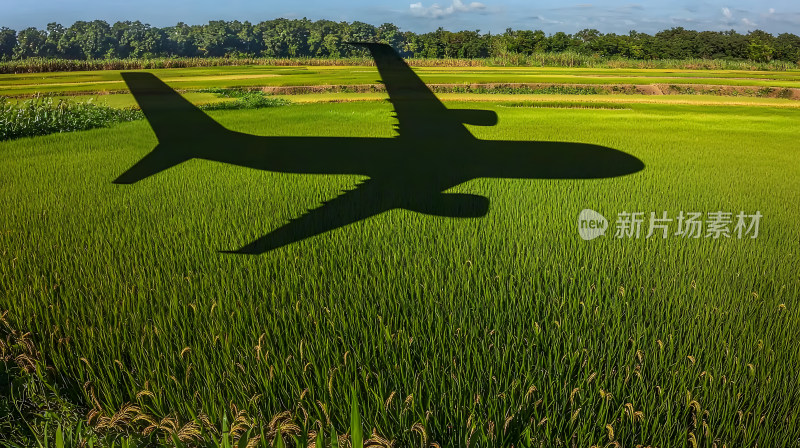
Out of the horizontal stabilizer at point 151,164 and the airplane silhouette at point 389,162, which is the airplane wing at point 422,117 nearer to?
the airplane silhouette at point 389,162

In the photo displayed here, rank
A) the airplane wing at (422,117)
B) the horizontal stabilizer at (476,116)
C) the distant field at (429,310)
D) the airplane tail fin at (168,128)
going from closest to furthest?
the distant field at (429,310)
the airplane tail fin at (168,128)
the airplane wing at (422,117)
the horizontal stabilizer at (476,116)

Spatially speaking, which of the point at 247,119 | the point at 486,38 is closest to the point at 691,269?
the point at 247,119

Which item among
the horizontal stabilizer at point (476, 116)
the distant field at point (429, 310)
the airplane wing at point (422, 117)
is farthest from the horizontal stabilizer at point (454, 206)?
the horizontal stabilizer at point (476, 116)

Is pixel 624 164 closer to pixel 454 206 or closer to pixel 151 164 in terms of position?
pixel 454 206

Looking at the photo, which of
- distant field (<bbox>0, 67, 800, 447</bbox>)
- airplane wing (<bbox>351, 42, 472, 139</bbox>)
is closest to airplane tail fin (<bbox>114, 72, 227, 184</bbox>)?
distant field (<bbox>0, 67, 800, 447</bbox>)

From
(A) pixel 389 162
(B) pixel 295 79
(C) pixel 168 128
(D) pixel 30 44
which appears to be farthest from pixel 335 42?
(A) pixel 389 162

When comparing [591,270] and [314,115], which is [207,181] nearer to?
[591,270]

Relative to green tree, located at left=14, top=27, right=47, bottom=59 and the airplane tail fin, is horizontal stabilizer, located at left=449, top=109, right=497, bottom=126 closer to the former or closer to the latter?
the airplane tail fin

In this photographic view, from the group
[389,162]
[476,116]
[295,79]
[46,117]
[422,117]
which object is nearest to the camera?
[389,162]

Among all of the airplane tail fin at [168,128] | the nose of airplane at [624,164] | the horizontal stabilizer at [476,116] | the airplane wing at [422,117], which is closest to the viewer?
the nose of airplane at [624,164]
